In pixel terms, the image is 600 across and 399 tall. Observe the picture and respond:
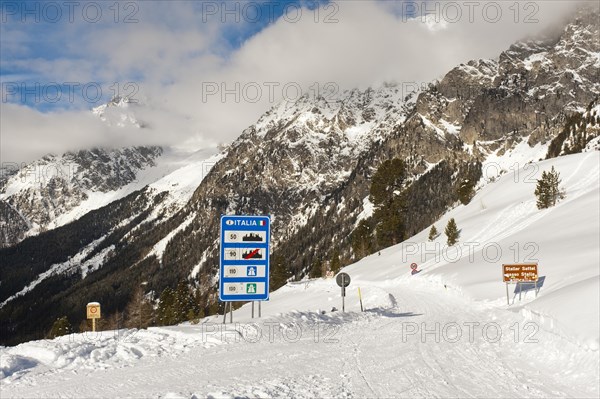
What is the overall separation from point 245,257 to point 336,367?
24.1 ft

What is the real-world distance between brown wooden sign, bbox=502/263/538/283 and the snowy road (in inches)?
261

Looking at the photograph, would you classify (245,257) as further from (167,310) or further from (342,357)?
(167,310)

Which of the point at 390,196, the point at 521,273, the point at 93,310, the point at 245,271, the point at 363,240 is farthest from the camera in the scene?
the point at 363,240

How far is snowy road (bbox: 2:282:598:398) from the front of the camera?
26.7 ft

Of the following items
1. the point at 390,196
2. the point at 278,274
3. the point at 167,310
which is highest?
the point at 390,196

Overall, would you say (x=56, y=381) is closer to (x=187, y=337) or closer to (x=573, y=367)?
(x=187, y=337)

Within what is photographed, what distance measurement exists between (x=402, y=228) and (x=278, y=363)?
70448 millimetres

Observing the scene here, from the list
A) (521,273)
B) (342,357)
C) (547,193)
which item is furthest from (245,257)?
(547,193)

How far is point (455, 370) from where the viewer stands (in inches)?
410

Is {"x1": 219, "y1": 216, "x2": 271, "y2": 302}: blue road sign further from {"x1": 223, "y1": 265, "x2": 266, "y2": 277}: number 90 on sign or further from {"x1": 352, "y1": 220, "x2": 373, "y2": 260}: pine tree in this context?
{"x1": 352, "y1": 220, "x2": 373, "y2": 260}: pine tree

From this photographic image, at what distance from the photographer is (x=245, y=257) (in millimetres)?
16703

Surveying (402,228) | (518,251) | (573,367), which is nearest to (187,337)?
(573,367)

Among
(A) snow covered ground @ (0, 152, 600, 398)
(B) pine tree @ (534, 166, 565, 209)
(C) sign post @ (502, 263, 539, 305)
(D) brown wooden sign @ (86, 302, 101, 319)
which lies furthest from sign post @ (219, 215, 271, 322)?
(B) pine tree @ (534, 166, 565, 209)

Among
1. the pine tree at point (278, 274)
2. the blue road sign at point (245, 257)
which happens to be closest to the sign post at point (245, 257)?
the blue road sign at point (245, 257)
